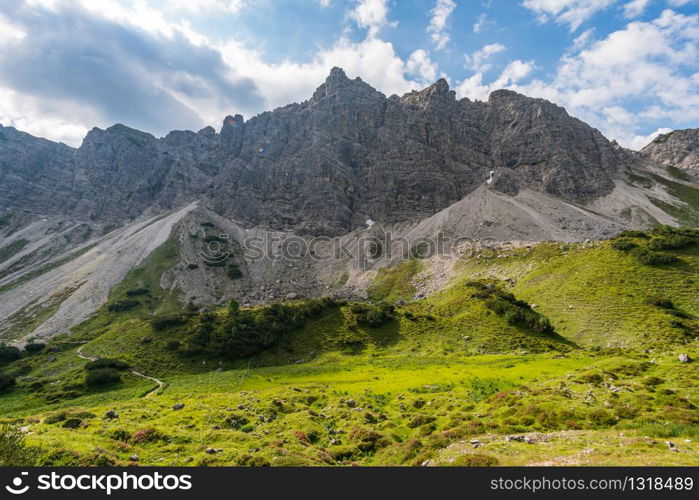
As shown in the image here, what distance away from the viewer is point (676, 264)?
62.0 meters

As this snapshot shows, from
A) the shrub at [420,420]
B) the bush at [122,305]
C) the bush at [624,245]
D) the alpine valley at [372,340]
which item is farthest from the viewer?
the bush at [122,305]

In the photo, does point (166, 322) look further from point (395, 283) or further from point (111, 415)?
point (395, 283)

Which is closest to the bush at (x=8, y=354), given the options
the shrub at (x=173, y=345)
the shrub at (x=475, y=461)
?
the shrub at (x=173, y=345)

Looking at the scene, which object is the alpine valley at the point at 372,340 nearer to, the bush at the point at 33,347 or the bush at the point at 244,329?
the bush at the point at 244,329

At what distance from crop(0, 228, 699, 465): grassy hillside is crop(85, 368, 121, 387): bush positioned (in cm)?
A: 141

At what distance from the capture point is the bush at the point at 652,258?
63125 mm

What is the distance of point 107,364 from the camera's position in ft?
172

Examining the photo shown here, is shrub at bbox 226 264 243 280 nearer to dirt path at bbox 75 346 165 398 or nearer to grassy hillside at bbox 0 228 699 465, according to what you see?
grassy hillside at bbox 0 228 699 465

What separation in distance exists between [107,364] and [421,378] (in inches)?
2014

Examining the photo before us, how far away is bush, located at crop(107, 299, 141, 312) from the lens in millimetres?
108188

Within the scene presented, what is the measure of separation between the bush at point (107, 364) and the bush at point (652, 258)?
101 m

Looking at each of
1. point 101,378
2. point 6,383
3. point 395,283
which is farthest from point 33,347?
point 395,283
